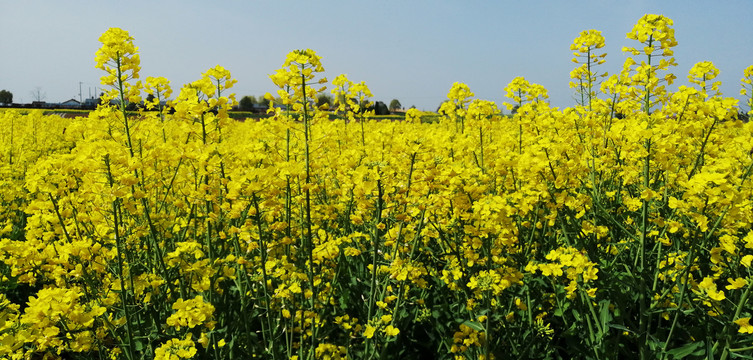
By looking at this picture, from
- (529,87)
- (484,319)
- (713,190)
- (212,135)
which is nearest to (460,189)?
(484,319)

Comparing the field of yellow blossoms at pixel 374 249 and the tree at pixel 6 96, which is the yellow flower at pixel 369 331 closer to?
the field of yellow blossoms at pixel 374 249

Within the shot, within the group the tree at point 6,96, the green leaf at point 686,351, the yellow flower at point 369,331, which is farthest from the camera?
the tree at point 6,96

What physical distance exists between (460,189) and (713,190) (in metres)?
1.31

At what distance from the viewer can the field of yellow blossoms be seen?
2178 millimetres

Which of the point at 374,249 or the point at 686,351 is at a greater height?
the point at 374,249

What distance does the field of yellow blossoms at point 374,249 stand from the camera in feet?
7.14

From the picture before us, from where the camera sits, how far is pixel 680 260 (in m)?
2.42

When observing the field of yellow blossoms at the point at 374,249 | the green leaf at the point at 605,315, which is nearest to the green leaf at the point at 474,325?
the field of yellow blossoms at the point at 374,249

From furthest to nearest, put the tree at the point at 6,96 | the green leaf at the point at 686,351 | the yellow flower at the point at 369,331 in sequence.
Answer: the tree at the point at 6,96 < the yellow flower at the point at 369,331 < the green leaf at the point at 686,351

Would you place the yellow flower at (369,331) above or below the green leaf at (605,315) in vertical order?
below

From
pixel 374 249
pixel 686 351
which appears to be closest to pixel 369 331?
pixel 374 249

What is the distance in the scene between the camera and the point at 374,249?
7.61ft

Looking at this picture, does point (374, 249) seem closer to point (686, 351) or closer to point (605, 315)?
point (605, 315)

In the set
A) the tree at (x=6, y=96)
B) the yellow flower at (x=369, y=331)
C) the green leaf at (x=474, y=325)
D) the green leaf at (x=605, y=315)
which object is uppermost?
the tree at (x=6, y=96)
